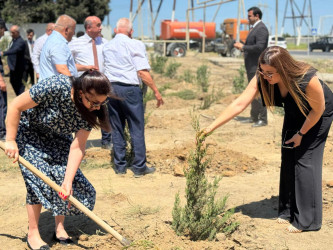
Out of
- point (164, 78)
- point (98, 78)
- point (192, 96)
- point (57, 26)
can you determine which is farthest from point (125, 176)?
point (164, 78)

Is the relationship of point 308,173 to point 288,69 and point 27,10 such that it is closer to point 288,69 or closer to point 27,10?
point 288,69

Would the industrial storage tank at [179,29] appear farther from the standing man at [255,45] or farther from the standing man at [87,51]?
the standing man at [87,51]

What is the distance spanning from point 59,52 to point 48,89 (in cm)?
206

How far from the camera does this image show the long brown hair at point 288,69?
10.4 ft

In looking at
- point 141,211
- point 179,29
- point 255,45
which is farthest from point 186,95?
point 179,29

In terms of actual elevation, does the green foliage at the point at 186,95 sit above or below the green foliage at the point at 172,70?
below

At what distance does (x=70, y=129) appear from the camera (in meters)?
3.18

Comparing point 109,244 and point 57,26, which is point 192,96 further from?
point 109,244

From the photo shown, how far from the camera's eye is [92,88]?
9.37 ft

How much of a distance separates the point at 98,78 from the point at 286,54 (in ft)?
4.41

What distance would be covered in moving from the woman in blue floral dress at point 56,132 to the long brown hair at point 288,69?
3.87ft

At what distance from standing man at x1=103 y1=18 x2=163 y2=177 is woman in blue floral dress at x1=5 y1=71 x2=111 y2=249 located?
1.75m

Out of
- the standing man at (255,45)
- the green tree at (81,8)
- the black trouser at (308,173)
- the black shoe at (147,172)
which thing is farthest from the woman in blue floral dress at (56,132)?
the green tree at (81,8)

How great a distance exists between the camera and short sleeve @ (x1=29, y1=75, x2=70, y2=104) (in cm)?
294
